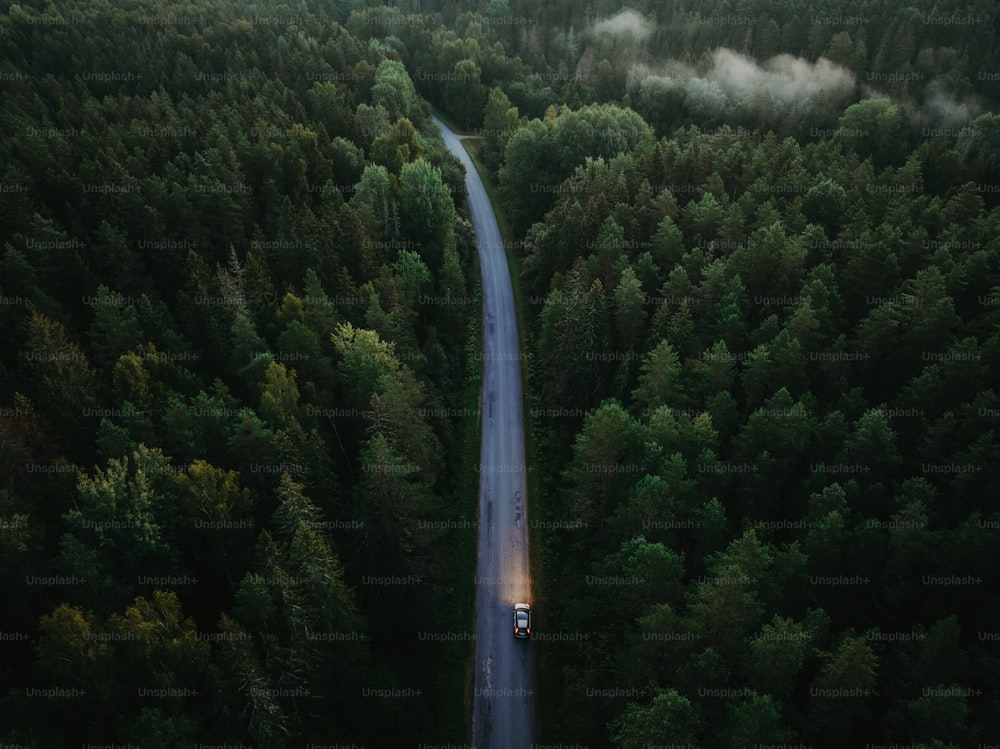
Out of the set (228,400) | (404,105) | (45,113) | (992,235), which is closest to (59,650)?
(228,400)

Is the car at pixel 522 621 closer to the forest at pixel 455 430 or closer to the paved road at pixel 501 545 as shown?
the paved road at pixel 501 545

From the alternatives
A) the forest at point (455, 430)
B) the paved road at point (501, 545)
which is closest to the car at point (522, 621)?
the paved road at point (501, 545)

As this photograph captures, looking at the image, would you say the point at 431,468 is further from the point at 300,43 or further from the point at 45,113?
the point at 300,43

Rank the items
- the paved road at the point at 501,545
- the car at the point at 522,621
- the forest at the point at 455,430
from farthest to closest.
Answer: the car at the point at 522,621 → the paved road at the point at 501,545 → the forest at the point at 455,430

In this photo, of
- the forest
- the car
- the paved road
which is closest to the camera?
the forest

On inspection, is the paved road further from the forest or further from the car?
the forest

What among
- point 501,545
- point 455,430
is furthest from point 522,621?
point 455,430

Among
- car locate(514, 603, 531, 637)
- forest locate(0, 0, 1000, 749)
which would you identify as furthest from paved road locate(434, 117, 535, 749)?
forest locate(0, 0, 1000, 749)
